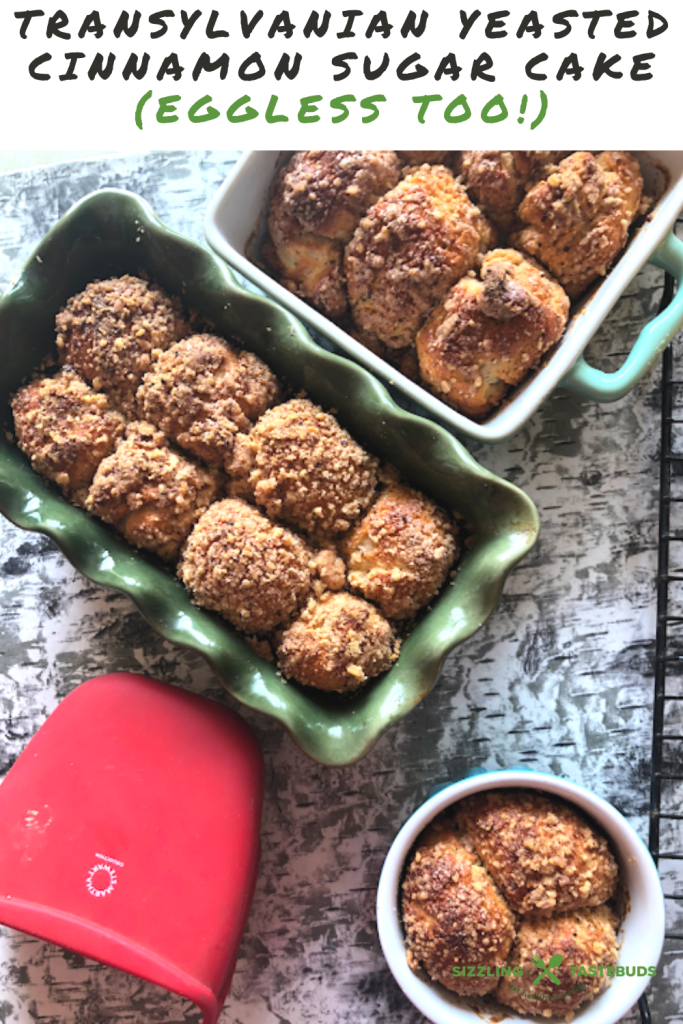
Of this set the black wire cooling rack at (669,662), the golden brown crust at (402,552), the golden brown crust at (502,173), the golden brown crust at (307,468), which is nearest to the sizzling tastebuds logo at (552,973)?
the black wire cooling rack at (669,662)

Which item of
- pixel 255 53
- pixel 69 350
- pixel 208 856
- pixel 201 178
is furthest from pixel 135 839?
pixel 255 53

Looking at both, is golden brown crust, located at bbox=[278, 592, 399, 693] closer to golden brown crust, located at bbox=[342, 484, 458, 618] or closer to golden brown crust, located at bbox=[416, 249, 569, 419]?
golden brown crust, located at bbox=[342, 484, 458, 618]

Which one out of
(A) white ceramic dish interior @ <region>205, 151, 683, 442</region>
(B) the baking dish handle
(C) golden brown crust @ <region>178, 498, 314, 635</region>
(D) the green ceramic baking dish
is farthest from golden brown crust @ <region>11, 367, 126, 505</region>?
(B) the baking dish handle

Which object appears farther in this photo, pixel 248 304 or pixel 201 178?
pixel 201 178

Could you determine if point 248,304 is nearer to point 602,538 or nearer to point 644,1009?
point 602,538

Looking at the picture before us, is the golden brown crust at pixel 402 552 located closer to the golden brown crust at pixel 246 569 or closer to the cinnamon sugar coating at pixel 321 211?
the golden brown crust at pixel 246 569

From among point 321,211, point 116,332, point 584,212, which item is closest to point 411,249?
point 321,211
